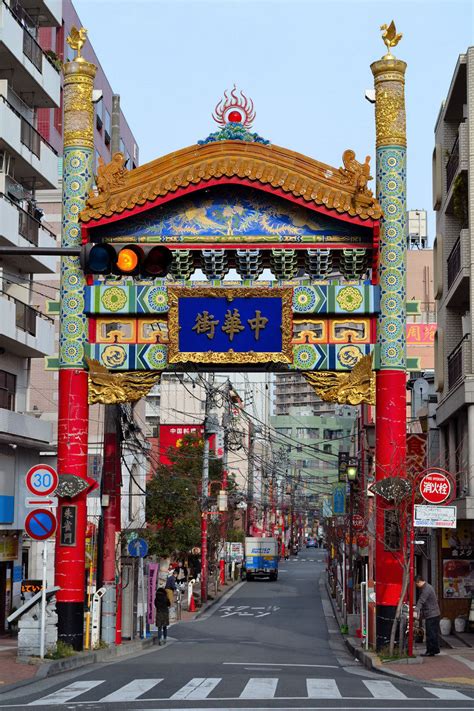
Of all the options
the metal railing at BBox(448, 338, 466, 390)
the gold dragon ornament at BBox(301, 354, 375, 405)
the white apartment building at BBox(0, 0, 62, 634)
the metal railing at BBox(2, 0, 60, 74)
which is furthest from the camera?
the metal railing at BBox(2, 0, 60, 74)

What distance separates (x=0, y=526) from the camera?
3584 cm

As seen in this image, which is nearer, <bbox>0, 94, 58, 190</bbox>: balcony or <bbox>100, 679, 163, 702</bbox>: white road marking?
<bbox>100, 679, 163, 702</bbox>: white road marking

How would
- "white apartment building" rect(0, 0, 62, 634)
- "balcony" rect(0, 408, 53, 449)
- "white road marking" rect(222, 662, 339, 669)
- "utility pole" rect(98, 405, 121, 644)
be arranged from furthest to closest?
"white apartment building" rect(0, 0, 62, 634) < "balcony" rect(0, 408, 53, 449) < "utility pole" rect(98, 405, 121, 644) < "white road marking" rect(222, 662, 339, 669)

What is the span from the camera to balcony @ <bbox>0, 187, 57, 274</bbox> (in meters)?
35.4

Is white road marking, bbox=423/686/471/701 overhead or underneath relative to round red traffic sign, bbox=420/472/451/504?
underneath

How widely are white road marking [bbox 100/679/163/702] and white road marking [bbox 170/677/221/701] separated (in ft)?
1.94

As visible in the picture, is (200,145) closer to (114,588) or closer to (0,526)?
(114,588)

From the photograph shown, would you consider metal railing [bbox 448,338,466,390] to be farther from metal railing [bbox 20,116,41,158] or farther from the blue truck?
the blue truck

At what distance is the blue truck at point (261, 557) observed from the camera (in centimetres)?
8375

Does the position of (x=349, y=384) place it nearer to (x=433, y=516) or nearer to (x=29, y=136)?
(x=433, y=516)

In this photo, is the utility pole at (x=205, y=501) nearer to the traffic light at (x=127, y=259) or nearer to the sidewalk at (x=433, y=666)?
the sidewalk at (x=433, y=666)

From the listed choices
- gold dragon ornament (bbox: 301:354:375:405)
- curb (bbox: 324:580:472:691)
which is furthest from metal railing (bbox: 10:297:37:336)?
curb (bbox: 324:580:472:691)

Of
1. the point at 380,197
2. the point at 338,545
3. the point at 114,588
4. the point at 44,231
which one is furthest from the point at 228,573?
the point at 380,197

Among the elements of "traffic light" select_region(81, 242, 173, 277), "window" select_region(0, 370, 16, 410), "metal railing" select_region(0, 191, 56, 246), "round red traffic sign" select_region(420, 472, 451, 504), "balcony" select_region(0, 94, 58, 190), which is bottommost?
"round red traffic sign" select_region(420, 472, 451, 504)
